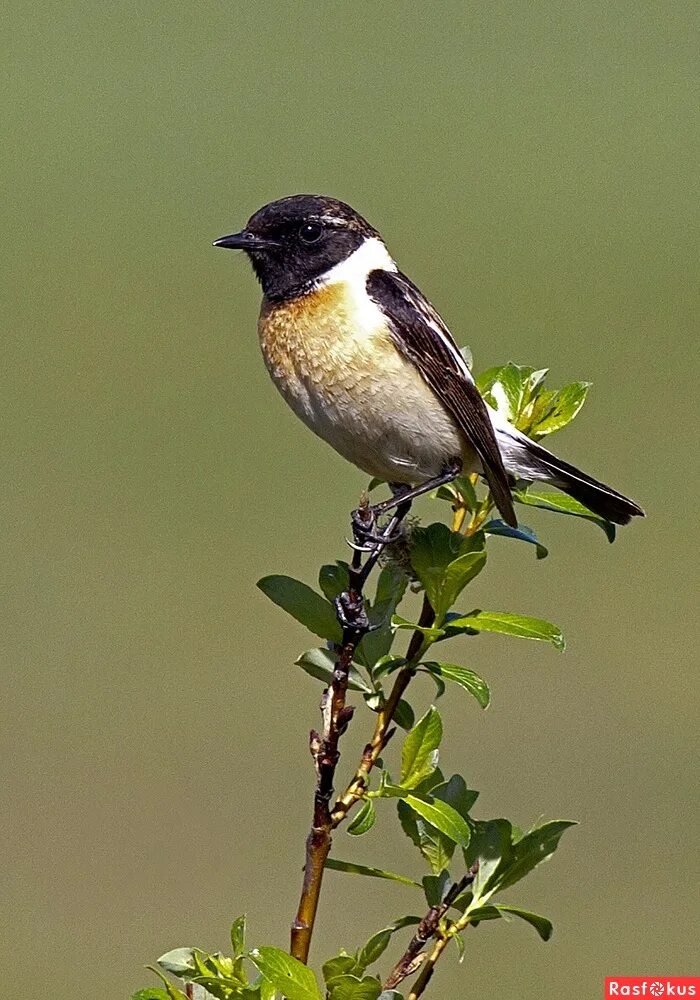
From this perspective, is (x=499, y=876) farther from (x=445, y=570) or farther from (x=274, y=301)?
(x=274, y=301)

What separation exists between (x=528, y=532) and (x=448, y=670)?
348mm

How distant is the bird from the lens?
2.97m

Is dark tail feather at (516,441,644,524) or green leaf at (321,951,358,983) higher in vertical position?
dark tail feather at (516,441,644,524)

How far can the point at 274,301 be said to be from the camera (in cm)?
315

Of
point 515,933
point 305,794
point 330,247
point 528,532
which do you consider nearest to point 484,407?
point 330,247

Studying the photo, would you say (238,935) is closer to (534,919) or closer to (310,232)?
(534,919)

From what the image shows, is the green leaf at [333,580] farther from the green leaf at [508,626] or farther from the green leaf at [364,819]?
the green leaf at [364,819]

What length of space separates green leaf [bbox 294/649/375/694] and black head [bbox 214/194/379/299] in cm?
144

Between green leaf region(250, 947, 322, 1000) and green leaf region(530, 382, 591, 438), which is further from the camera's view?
green leaf region(530, 382, 591, 438)

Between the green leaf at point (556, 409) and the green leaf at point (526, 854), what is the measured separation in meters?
0.71

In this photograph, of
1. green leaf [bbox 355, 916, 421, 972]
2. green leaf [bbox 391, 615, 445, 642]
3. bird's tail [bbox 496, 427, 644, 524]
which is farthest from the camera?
bird's tail [bbox 496, 427, 644, 524]

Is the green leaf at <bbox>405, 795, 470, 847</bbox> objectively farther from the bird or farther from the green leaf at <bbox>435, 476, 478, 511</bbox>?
the bird

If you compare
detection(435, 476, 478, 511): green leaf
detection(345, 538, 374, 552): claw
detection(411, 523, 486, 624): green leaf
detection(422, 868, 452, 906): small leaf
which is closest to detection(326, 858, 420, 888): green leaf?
detection(422, 868, 452, 906): small leaf

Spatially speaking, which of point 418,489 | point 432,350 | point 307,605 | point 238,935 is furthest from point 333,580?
point 432,350
